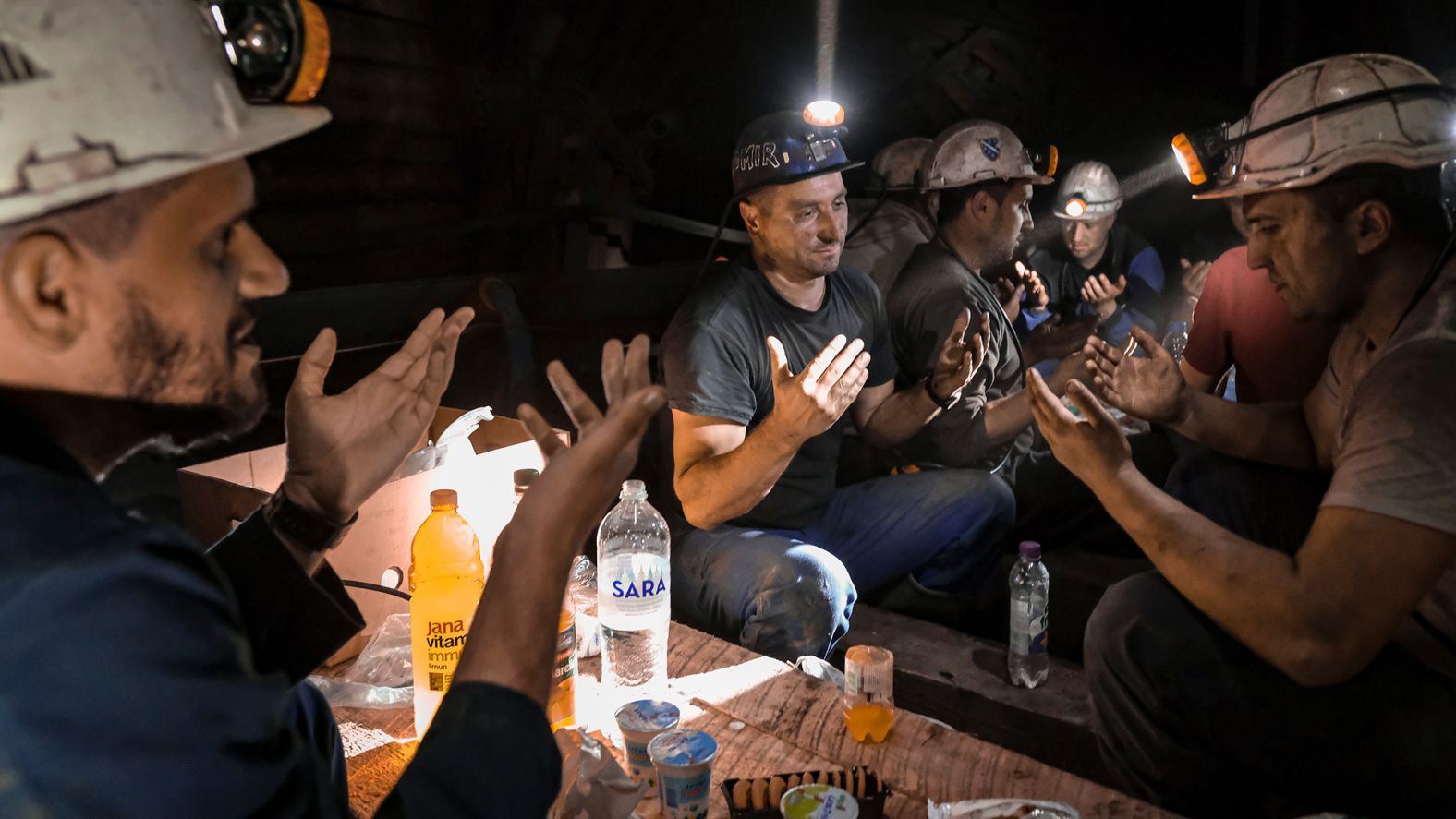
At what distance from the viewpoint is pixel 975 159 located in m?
4.80

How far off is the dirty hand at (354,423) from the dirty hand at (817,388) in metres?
1.10

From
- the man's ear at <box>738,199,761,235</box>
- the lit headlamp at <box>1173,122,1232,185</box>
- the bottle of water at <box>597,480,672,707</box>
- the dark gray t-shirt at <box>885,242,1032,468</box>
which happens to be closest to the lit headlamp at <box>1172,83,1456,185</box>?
the lit headlamp at <box>1173,122,1232,185</box>

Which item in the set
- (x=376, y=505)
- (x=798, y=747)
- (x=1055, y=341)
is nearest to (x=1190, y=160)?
(x=798, y=747)

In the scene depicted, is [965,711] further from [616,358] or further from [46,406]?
[46,406]

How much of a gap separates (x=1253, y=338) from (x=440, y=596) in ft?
9.60

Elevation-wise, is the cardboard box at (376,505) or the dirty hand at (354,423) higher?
the dirty hand at (354,423)

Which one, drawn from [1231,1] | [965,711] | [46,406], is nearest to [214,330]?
[46,406]

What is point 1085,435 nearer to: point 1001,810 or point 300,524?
point 1001,810

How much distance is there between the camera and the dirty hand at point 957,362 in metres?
3.44

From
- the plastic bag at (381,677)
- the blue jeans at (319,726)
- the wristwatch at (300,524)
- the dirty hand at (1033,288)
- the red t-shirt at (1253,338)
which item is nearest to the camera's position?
the blue jeans at (319,726)

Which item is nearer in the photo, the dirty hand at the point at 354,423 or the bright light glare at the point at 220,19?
the bright light glare at the point at 220,19

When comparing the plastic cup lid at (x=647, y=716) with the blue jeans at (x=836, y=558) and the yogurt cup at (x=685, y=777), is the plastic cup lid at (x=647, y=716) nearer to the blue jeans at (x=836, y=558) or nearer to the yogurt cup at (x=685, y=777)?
the yogurt cup at (x=685, y=777)

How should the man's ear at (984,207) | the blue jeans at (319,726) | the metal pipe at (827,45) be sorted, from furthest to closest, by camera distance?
1. the metal pipe at (827,45)
2. the man's ear at (984,207)
3. the blue jeans at (319,726)

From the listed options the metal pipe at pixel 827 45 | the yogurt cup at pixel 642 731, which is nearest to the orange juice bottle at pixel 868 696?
the yogurt cup at pixel 642 731
